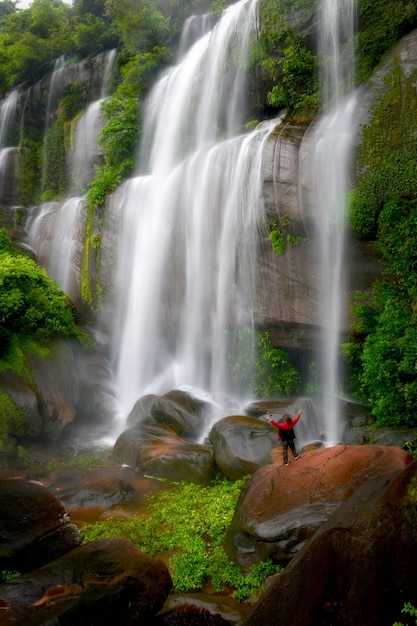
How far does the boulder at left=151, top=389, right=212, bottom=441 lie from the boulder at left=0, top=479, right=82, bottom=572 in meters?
4.81

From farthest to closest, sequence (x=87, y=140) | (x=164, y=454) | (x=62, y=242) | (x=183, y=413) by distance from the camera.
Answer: (x=87, y=140), (x=62, y=242), (x=183, y=413), (x=164, y=454)

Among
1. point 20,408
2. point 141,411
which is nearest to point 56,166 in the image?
point 141,411

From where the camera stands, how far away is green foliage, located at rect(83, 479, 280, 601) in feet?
18.3

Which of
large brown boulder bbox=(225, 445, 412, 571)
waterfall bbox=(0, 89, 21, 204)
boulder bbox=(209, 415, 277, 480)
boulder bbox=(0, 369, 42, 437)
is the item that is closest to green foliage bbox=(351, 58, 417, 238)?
boulder bbox=(209, 415, 277, 480)

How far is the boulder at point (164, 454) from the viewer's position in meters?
8.84

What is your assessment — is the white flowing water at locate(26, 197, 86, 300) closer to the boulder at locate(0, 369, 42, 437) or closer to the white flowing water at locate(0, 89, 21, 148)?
Result: the boulder at locate(0, 369, 42, 437)

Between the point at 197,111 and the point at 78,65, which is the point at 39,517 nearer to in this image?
the point at 197,111

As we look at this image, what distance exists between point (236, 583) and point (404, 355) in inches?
233

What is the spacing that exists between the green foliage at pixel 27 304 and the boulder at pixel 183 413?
389 cm

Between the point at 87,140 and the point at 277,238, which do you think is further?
the point at 87,140

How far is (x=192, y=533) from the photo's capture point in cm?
684

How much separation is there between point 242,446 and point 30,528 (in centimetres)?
424

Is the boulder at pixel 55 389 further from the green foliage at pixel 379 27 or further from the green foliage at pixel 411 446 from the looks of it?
the green foliage at pixel 379 27

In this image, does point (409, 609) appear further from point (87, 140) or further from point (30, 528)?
point (87, 140)
